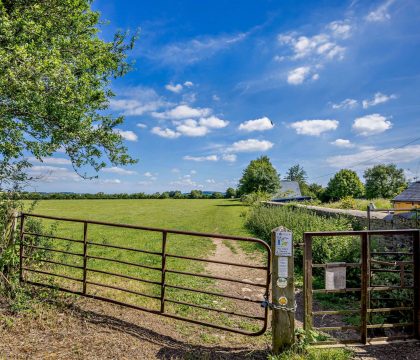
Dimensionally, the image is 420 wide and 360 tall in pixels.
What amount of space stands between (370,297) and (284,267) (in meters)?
2.26

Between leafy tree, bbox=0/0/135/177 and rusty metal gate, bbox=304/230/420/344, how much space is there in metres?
5.94

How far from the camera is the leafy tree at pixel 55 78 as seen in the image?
5.60 meters

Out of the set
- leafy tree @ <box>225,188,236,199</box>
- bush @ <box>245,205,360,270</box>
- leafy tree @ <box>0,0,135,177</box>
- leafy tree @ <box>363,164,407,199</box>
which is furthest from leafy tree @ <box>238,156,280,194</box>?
leafy tree @ <box>0,0,135,177</box>

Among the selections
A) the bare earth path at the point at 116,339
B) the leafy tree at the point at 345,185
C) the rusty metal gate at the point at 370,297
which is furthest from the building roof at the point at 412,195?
the leafy tree at the point at 345,185

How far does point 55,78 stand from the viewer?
6016 millimetres

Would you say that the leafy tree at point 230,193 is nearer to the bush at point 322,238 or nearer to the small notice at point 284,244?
the bush at point 322,238

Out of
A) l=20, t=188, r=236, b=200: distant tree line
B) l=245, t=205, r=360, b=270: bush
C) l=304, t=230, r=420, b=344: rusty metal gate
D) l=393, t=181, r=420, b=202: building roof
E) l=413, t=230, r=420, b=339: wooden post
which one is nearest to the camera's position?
l=304, t=230, r=420, b=344: rusty metal gate

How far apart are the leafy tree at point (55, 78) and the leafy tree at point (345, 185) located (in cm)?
6500

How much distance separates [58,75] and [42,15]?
2989 mm

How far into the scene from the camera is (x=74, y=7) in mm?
8234

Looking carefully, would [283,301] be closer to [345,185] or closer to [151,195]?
[345,185]

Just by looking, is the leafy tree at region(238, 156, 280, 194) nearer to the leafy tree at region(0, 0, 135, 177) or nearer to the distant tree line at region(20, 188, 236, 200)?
the distant tree line at region(20, 188, 236, 200)

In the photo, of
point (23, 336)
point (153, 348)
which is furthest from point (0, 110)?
point (153, 348)

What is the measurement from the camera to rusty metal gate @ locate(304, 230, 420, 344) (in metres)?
3.83
